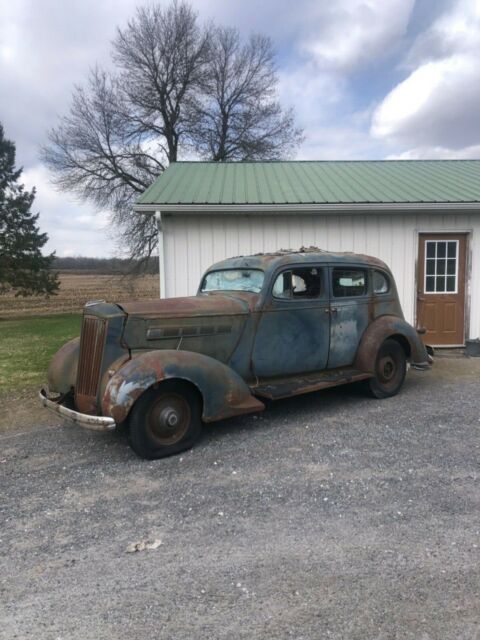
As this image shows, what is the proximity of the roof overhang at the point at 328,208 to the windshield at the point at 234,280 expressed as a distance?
2490mm

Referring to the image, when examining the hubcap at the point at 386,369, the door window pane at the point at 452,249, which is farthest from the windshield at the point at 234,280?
the door window pane at the point at 452,249

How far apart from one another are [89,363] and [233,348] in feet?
4.63

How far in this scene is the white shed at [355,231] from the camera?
26.7 ft

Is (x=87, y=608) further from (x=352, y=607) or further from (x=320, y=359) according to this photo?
(x=320, y=359)

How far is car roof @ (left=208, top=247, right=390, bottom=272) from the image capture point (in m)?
5.06

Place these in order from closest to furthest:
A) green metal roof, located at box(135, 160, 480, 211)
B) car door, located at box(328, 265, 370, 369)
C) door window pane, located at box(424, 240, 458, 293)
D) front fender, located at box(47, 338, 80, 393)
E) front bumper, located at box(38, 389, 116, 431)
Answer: front bumper, located at box(38, 389, 116, 431), front fender, located at box(47, 338, 80, 393), car door, located at box(328, 265, 370, 369), green metal roof, located at box(135, 160, 480, 211), door window pane, located at box(424, 240, 458, 293)

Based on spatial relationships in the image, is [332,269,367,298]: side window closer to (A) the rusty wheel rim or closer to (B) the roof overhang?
(A) the rusty wheel rim

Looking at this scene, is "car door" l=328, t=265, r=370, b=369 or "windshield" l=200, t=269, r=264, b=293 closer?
"windshield" l=200, t=269, r=264, b=293

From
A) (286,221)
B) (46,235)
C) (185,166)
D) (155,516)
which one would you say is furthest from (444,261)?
(46,235)

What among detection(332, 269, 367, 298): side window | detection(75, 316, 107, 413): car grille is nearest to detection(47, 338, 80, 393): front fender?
detection(75, 316, 107, 413): car grille

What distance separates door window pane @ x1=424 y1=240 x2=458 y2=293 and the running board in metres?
4.14

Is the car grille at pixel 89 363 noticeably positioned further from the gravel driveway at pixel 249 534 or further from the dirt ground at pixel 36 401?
the dirt ground at pixel 36 401

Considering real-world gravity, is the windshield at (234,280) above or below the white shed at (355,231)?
below

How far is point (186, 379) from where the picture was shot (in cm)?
397
